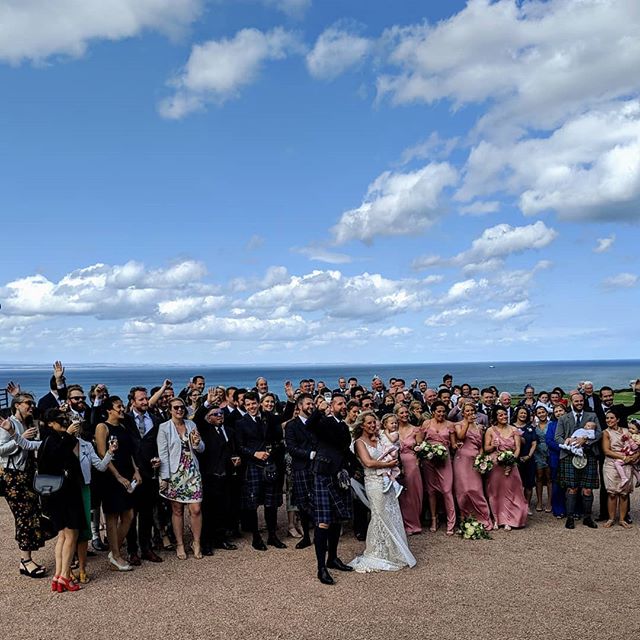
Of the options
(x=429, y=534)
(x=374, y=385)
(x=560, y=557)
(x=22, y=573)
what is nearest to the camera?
(x=22, y=573)

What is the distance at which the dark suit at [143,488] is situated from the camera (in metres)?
7.76

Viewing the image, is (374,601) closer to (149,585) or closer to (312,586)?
(312,586)

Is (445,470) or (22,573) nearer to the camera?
(22,573)

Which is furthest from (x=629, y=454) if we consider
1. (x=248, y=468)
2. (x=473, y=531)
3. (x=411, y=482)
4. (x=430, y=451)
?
(x=248, y=468)

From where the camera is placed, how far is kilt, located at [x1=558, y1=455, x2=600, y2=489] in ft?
31.5

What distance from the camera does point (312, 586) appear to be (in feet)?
22.5

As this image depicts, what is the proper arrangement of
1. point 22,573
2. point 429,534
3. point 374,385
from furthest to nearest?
1. point 374,385
2. point 429,534
3. point 22,573

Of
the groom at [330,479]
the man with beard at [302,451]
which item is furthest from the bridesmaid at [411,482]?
the groom at [330,479]

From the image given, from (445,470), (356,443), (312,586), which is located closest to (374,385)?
(445,470)

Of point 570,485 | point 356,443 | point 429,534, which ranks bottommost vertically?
point 429,534

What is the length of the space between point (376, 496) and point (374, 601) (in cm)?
148

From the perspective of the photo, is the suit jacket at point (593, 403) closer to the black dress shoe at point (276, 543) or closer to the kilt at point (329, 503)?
the kilt at point (329, 503)

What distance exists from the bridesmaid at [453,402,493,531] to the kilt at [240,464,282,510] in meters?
2.96

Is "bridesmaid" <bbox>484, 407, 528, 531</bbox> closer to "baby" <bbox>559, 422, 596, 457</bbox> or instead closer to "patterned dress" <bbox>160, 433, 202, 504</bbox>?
"baby" <bbox>559, 422, 596, 457</bbox>
